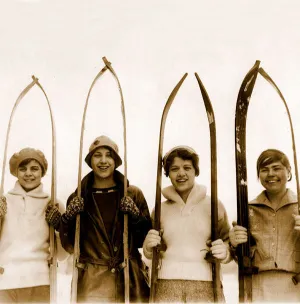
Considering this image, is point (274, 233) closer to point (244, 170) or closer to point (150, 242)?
point (244, 170)

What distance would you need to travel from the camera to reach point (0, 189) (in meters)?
2.59

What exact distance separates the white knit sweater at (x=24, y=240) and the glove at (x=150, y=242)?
527 millimetres

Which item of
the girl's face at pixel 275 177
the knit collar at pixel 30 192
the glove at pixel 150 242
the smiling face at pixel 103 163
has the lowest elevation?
the glove at pixel 150 242

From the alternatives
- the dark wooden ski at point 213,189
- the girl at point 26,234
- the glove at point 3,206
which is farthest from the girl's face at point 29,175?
the dark wooden ski at point 213,189

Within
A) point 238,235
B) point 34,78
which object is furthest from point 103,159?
point 238,235

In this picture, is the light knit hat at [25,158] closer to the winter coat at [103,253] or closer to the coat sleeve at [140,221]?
the winter coat at [103,253]

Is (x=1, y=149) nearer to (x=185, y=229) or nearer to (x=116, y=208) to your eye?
(x=116, y=208)

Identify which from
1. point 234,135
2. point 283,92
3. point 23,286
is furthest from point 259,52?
point 23,286

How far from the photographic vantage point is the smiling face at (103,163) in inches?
101

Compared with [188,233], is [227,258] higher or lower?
lower

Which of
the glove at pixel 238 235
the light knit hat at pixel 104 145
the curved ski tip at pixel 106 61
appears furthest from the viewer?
the curved ski tip at pixel 106 61

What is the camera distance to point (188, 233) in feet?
8.06

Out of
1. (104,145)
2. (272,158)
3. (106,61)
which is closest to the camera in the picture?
(272,158)

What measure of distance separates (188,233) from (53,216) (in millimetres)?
689
